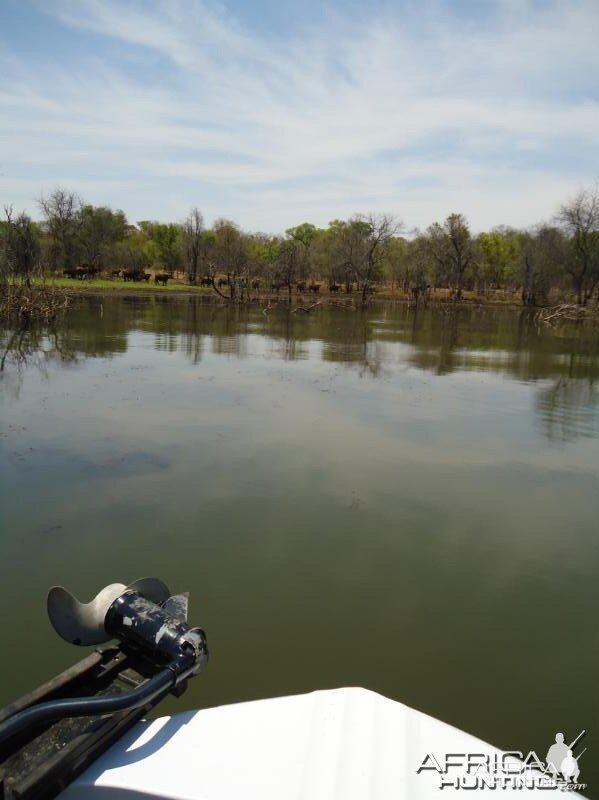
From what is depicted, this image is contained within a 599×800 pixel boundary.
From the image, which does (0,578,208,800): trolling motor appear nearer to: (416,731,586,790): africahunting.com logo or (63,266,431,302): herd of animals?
(416,731,586,790): africahunting.com logo

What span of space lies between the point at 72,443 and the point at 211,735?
221 inches

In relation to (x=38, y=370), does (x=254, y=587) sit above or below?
below

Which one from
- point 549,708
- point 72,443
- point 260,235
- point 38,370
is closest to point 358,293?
point 260,235

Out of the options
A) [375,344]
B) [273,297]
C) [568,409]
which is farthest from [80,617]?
[273,297]

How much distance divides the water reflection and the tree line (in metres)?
16.2

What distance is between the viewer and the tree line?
47.9 m

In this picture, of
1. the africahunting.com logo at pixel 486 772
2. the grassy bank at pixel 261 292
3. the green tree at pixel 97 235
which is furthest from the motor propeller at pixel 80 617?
the green tree at pixel 97 235

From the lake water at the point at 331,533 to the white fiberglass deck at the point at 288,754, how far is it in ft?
2.99

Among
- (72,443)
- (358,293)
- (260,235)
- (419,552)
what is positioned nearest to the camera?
(419,552)

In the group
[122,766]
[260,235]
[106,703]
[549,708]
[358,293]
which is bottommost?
[549,708]

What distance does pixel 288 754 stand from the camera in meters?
2.16

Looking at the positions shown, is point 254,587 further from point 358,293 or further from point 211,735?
point 358,293

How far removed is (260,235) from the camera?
80812 millimetres

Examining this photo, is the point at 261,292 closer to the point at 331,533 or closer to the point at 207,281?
the point at 207,281
